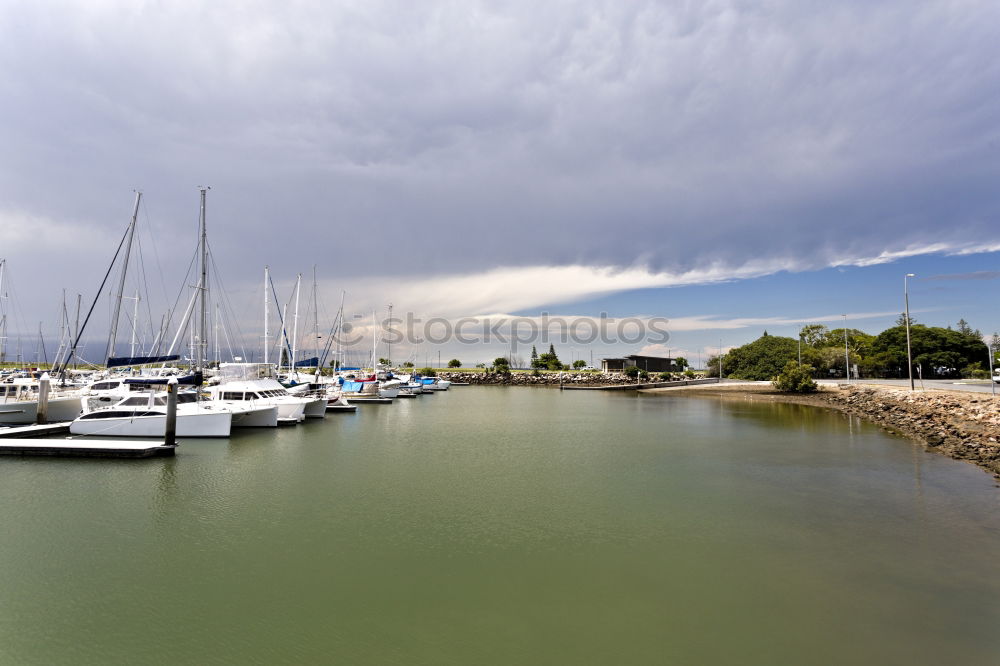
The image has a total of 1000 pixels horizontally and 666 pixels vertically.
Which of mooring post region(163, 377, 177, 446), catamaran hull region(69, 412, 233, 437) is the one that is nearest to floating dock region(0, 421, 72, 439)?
catamaran hull region(69, 412, 233, 437)

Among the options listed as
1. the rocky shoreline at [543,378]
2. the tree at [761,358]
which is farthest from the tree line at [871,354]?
the rocky shoreline at [543,378]

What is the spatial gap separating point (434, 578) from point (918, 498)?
1682cm

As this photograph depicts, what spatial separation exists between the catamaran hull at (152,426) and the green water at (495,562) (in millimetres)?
5299

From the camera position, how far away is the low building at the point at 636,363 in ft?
416

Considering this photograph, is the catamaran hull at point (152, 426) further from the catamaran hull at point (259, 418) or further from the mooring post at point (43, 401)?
the mooring post at point (43, 401)

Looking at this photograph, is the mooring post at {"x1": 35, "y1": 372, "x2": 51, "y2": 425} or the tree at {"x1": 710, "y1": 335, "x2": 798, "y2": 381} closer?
the mooring post at {"x1": 35, "y1": 372, "x2": 51, "y2": 425}

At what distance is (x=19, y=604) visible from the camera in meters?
9.20

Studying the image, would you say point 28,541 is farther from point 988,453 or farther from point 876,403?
point 876,403

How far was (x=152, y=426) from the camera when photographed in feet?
90.4

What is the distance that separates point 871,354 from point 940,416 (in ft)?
219

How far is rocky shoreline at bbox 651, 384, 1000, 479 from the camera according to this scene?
79.9 ft

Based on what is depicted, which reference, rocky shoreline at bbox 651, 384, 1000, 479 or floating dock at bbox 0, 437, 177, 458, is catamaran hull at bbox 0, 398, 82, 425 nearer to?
floating dock at bbox 0, 437, 177, 458

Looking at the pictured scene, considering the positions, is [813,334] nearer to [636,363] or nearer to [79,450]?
[636,363]

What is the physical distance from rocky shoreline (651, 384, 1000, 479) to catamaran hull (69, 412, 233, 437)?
36318 millimetres
